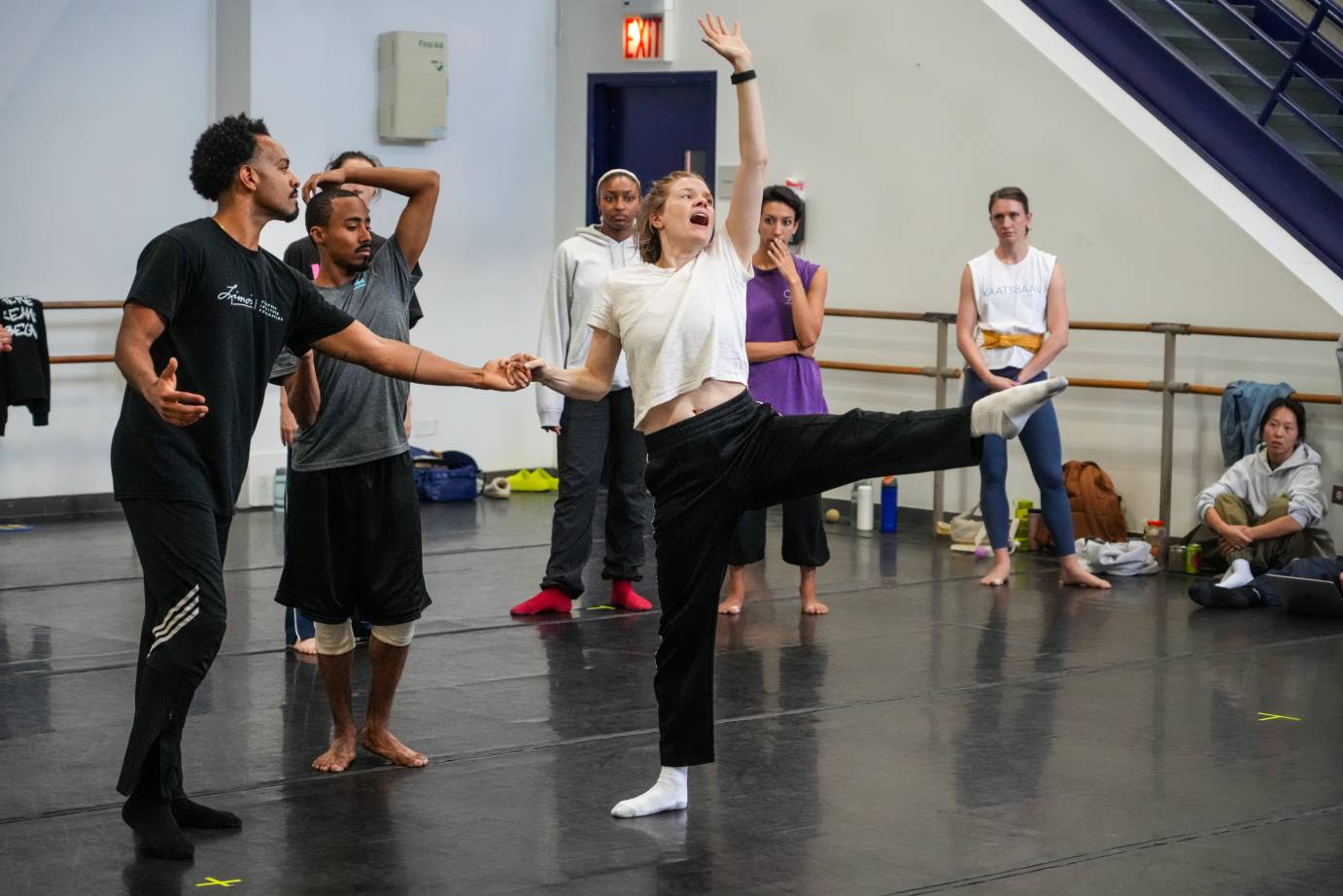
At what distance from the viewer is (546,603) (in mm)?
7637

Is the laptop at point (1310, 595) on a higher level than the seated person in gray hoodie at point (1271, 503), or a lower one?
lower

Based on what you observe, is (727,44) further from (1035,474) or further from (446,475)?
(446,475)

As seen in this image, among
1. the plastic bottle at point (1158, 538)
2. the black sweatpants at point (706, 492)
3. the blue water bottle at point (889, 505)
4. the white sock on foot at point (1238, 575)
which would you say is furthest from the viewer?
the blue water bottle at point (889, 505)

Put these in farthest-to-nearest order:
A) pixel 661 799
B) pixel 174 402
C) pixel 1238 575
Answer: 1. pixel 1238 575
2. pixel 661 799
3. pixel 174 402

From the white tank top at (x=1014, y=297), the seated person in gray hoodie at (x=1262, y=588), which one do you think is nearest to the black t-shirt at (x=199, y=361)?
the white tank top at (x=1014, y=297)

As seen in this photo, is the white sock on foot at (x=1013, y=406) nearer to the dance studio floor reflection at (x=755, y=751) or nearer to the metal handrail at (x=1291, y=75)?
the dance studio floor reflection at (x=755, y=751)

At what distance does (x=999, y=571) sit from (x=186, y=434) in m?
5.10

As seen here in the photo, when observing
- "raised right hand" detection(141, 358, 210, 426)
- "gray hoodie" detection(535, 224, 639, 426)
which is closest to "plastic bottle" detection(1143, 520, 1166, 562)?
"gray hoodie" detection(535, 224, 639, 426)

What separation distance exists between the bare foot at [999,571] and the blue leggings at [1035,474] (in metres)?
0.05

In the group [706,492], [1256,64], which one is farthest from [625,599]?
[1256,64]

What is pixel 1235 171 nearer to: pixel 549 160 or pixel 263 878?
pixel 549 160

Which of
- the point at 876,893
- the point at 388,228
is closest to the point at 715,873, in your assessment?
the point at 876,893

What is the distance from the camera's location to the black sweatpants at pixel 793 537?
768cm

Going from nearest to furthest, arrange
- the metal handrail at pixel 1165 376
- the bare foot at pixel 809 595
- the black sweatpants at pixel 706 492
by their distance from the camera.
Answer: the black sweatpants at pixel 706 492, the bare foot at pixel 809 595, the metal handrail at pixel 1165 376
